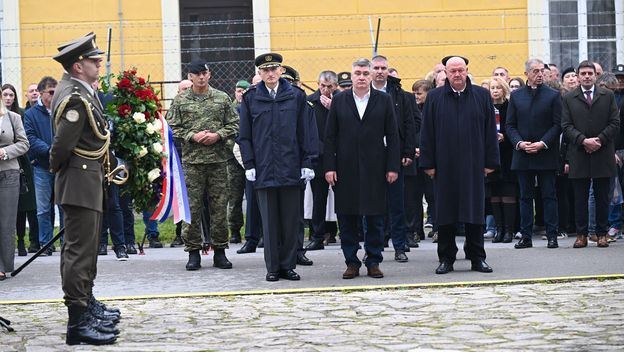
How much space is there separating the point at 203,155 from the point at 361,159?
177 cm

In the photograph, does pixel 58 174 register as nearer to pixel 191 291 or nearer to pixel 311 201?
pixel 191 291

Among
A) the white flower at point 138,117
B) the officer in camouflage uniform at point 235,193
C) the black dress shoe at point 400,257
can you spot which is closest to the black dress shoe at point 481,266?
the black dress shoe at point 400,257

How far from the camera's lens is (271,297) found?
10.4 meters

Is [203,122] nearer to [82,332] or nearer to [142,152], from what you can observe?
[142,152]

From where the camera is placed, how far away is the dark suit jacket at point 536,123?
45.3 ft

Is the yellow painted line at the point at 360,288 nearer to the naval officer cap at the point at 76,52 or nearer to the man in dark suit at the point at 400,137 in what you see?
the man in dark suit at the point at 400,137

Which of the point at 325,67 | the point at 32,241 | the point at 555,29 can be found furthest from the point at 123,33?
the point at 555,29

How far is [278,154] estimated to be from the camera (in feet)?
38.5

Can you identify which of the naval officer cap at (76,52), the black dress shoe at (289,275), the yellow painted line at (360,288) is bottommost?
the yellow painted line at (360,288)

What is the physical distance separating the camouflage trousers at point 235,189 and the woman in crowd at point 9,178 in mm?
3044

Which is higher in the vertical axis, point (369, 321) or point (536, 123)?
point (536, 123)

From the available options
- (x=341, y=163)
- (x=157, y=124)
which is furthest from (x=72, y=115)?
(x=341, y=163)

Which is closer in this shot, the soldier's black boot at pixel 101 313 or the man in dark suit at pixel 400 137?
the soldier's black boot at pixel 101 313

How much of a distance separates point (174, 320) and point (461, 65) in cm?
410
